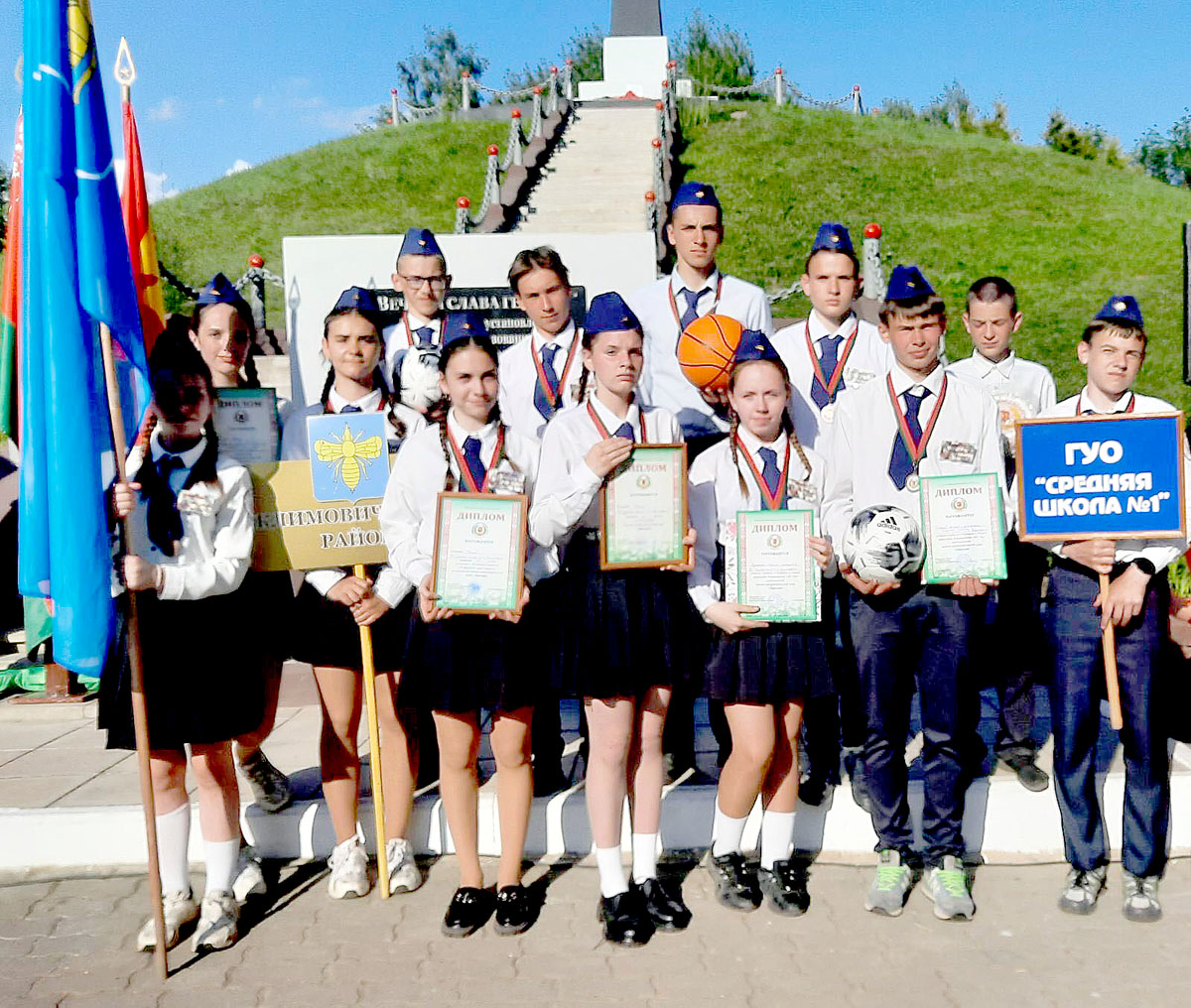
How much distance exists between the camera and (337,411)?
14.8 feet

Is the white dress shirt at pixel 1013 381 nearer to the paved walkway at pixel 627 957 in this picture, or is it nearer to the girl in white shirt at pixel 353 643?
the paved walkway at pixel 627 957

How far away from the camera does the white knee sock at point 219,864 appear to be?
13.8ft

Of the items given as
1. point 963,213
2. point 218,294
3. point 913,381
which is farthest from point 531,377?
point 963,213

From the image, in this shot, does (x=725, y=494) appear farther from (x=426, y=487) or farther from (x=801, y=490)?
(x=426, y=487)

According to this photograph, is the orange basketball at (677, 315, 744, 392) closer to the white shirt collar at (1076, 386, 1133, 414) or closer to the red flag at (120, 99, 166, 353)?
the white shirt collar at (1076, 386, 1133, 414)

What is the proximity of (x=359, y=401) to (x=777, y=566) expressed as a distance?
1844 mm

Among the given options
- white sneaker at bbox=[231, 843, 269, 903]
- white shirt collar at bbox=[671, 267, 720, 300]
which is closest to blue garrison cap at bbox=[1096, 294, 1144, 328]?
white shirt collar at bbox=[671, 267, 720, 300]

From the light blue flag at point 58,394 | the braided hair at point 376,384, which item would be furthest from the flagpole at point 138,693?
the braided hair at point 376,384

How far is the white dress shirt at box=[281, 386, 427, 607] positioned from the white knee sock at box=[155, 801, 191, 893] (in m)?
1.00

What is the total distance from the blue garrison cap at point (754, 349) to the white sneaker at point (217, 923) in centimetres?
282

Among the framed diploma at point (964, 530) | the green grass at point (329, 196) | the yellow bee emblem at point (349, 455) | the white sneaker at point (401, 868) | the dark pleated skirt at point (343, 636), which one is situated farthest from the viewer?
the green grass at point (329, 196)

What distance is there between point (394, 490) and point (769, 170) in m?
26.6

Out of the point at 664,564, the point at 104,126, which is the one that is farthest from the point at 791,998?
the point at 104,126

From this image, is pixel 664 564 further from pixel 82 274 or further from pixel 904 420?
pixel 82 274
